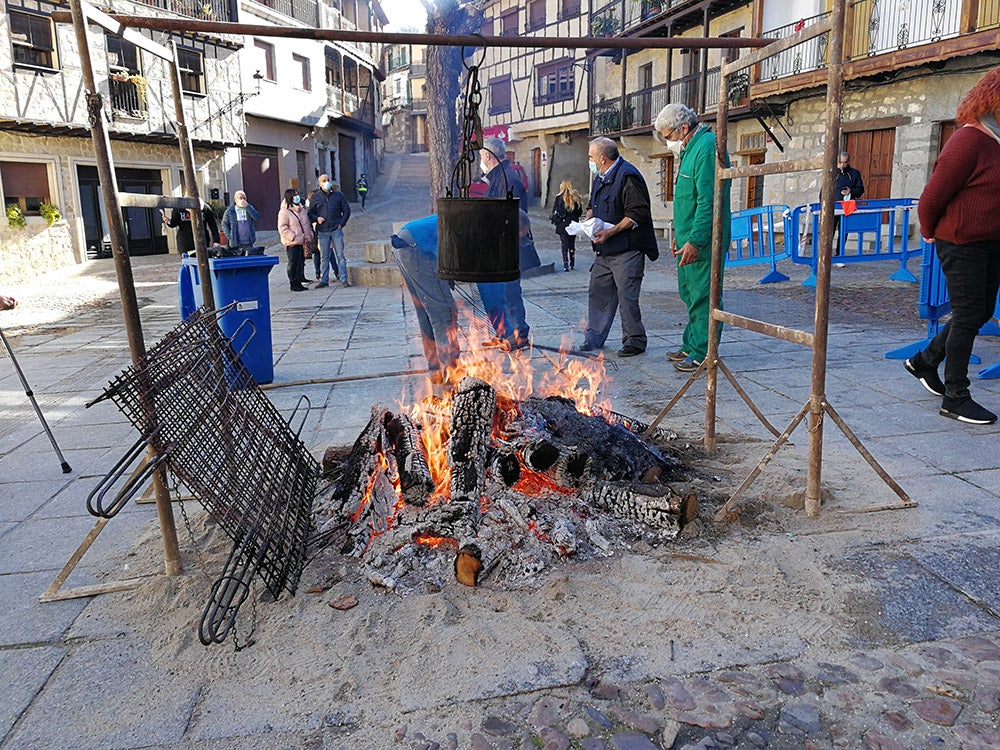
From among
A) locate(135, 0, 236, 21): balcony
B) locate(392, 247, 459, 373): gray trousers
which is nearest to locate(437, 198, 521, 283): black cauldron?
locate(392, 247, 459, 373): gray trousers

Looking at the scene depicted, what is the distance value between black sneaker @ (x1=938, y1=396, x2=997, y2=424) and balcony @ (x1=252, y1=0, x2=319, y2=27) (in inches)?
1197

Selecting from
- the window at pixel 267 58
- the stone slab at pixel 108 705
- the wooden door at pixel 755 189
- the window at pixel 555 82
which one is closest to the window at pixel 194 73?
the window at pixel 267 58

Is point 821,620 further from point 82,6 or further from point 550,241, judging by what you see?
point 550,241

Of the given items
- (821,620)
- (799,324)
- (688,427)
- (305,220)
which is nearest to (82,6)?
(821,620)

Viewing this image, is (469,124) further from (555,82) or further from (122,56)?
(555,82)

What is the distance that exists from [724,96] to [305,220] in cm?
1028

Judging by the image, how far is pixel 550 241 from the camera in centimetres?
2184

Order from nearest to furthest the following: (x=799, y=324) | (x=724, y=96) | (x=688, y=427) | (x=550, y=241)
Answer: (x=724, y=96) → (x=688, y=427) → (x=799, y=324) → (x=550, y=241)

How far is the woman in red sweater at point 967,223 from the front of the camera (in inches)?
165

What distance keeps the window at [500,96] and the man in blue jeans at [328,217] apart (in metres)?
27.4

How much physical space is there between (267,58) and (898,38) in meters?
23.2

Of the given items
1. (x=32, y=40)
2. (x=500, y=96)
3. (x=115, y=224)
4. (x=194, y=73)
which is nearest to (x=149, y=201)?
(x=115, y=224)

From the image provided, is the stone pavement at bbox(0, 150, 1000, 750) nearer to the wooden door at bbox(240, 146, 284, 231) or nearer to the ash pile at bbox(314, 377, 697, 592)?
the ash pile at bbox(314, 377, 697, 592)

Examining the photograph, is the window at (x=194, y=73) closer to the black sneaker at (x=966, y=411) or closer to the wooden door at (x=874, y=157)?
the wooden door at (x=874, y=157)
